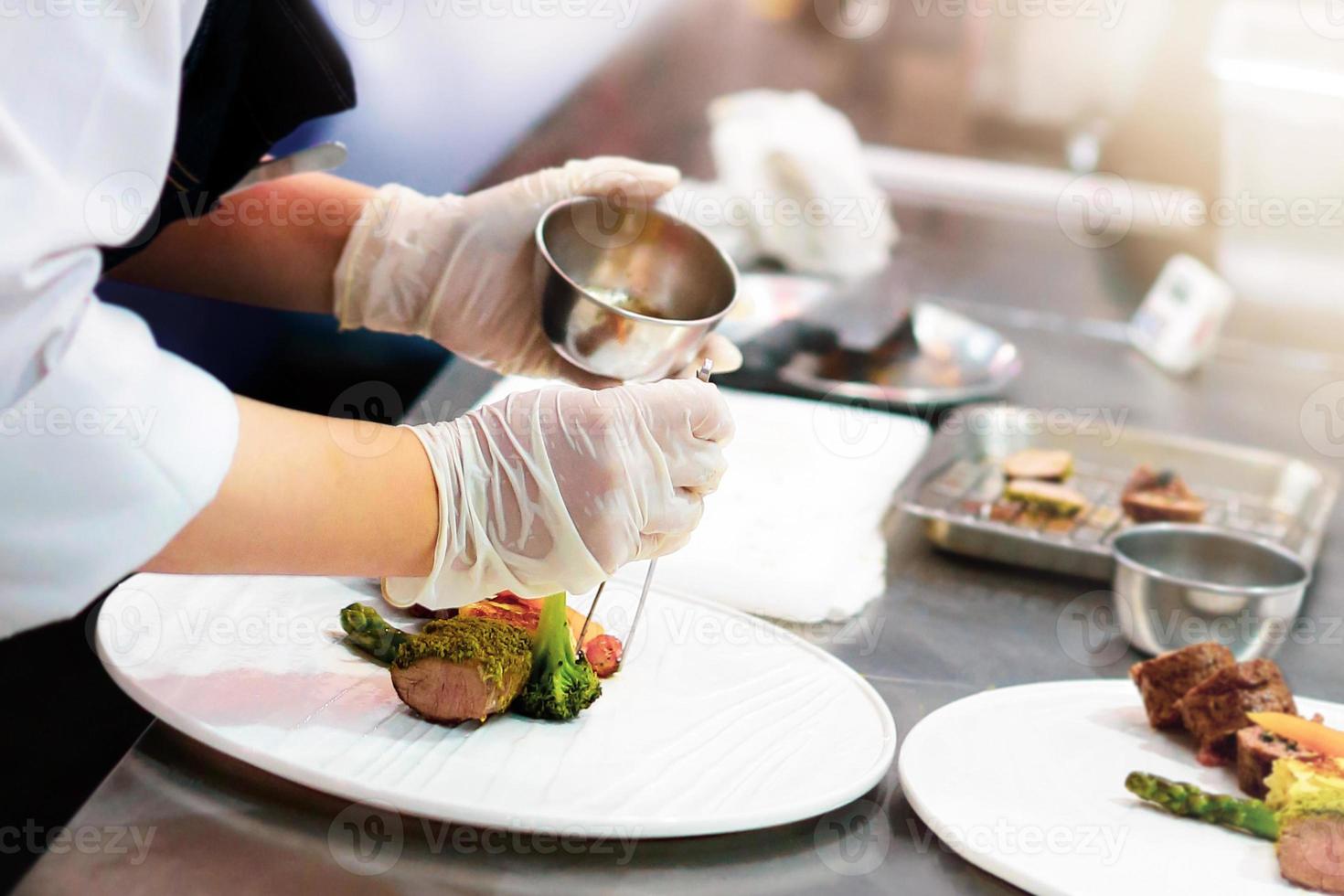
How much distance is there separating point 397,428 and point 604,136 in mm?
2688

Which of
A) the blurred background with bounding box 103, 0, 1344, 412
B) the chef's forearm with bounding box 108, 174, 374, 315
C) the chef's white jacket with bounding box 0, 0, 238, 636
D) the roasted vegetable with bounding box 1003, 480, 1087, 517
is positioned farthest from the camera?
the blurred background with bounding box 103, 0, 1344, 412

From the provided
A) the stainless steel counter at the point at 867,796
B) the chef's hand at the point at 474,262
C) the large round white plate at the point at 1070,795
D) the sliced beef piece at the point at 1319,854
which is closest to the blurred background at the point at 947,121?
the stainless steel counter at the point at 867,796

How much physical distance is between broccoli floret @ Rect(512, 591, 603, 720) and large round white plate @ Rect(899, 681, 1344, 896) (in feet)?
1.09

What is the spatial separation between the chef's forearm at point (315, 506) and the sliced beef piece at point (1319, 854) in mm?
858

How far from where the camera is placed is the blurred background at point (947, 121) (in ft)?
8.87

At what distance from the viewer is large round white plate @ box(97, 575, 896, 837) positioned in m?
1.12

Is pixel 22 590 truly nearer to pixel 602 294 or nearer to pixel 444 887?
pixel 444 887

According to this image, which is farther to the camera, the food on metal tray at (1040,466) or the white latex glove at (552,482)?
the food on metal tray at (1040,466)

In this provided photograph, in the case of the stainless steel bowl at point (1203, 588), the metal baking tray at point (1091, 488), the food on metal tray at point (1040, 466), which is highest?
the stainless steel bowl at point (1203, 588)

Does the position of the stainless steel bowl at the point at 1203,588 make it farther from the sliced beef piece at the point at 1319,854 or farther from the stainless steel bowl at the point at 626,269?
the stainless steel bowl at the point at 626,269

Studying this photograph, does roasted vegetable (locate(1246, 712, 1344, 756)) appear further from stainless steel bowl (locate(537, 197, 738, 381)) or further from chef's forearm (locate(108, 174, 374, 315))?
chef's forearm (locate(108, 174, 374, 315))

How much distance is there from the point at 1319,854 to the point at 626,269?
980mm

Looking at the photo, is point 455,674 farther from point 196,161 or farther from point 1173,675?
point 1173,675

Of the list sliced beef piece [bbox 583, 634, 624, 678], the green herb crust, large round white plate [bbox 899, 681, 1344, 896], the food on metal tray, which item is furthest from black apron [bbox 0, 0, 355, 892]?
the food on metal tray
